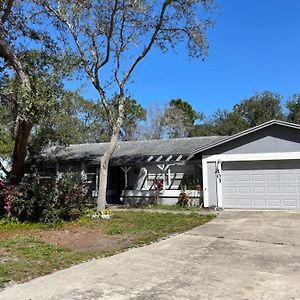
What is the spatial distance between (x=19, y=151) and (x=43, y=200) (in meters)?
2.36

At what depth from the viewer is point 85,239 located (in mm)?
10680

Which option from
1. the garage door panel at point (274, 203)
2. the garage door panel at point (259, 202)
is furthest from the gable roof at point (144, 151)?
the garage door panel at point (274, 203)

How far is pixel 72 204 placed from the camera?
13992 mm

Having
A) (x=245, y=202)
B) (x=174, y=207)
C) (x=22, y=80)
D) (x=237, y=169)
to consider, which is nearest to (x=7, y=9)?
(x=22, y=80)

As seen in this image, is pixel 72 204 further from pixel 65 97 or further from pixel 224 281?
pixel 224 281

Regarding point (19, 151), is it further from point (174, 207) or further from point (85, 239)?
point (174, 207)

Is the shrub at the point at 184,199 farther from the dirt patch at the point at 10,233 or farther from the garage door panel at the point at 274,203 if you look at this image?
the dirt patch at the point at 10,233

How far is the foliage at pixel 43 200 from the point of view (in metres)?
13.4

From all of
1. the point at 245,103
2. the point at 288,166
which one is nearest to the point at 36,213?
the point at 288,166

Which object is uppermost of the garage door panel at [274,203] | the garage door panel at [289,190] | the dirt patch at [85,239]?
the garage door panel at [289,190]

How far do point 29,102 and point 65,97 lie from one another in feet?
4.46

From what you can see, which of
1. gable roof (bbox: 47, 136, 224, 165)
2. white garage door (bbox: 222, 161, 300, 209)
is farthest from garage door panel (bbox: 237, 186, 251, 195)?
gable roof (bbox: 47, 136, 224, 165)

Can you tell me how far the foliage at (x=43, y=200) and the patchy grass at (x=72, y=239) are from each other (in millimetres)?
572

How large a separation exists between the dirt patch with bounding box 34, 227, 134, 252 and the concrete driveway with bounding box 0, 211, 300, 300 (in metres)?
0.96
